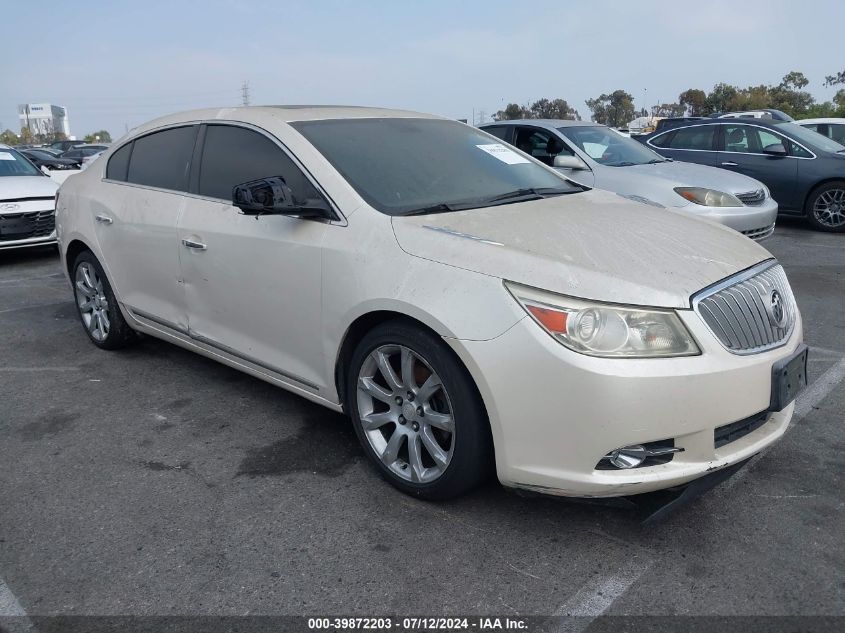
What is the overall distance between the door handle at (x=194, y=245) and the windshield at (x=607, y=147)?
5.21m

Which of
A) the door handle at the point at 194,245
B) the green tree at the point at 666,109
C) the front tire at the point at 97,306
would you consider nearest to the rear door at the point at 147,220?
the door handle at the point at 194,245

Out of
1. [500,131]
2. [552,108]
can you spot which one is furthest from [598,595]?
[552,108]

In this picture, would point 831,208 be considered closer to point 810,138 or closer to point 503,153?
point 810,138

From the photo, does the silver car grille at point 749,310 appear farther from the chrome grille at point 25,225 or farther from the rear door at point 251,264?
the chrome grille at point 25,225

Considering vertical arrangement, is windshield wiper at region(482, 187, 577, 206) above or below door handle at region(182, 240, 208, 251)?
above

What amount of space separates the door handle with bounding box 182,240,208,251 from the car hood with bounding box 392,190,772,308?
1258 mm

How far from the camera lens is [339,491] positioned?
315 centimetres

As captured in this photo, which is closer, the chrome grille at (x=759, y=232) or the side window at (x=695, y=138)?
the chrome grille at (x=759, y=232)

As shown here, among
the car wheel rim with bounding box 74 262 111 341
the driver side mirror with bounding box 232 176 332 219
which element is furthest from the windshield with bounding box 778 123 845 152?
the car wheel rim with bounding box 74 262 111 341

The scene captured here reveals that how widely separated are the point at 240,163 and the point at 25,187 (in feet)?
20.9

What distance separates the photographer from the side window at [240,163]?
3.47 metres

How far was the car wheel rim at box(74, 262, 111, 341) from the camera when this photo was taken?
4.96 meters

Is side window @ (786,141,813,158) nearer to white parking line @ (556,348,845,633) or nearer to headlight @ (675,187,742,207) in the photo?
headlight @ (675,187,742,207)

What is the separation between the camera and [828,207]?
391 inches
